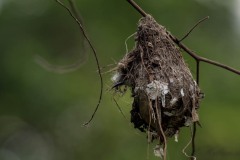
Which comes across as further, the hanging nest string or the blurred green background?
the blurred green background

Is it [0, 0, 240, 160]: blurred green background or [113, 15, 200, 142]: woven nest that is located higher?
[113, 15, 200, 142]: woven nest

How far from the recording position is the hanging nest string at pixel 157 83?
130 inches

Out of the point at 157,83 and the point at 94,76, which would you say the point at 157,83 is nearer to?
the point at 157,83

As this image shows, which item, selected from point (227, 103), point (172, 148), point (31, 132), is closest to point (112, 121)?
point (172, 148)

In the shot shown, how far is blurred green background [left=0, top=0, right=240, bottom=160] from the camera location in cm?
742

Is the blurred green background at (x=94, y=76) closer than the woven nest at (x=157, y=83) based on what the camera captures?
No

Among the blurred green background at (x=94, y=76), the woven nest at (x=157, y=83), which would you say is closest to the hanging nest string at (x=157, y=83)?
the woven nest at (x=157, y=83)

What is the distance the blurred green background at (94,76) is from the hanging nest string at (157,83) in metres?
3.18

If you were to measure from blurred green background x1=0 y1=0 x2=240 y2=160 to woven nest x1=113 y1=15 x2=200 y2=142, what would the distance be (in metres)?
3.18

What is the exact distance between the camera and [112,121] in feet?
25.3

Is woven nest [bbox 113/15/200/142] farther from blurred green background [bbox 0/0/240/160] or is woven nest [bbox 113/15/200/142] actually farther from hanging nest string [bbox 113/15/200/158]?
blurred green background [bbox 0/0/240/160]

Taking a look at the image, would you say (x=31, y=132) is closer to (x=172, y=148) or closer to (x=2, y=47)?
(x=2, y=47)

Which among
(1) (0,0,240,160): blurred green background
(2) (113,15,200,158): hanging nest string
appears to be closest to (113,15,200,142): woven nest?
(2) (113,15,200,158): hanging nest string

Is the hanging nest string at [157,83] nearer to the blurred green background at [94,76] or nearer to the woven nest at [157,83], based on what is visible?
the woven nest at [157,83]
